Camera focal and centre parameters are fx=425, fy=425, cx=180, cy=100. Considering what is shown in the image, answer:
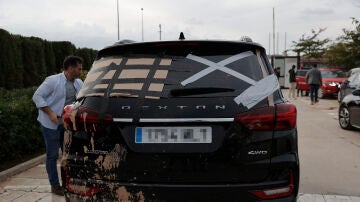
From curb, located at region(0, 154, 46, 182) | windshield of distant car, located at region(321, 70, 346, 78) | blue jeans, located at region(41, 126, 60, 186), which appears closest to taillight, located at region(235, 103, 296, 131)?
blue jeans, located at region(41, 126, 60, 186)

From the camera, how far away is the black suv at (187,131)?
269cm

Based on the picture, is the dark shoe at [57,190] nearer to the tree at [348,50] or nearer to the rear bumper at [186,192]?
the rear bumper at [186,192]

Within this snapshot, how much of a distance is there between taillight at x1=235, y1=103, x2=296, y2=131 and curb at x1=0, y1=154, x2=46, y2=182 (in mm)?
4138

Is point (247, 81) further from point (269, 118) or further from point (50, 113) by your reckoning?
point (50, 113)

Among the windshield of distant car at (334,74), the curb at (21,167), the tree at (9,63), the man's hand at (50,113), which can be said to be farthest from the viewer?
the windshield of distant car at (334,74)

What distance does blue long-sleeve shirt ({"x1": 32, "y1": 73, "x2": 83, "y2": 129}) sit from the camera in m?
4.70

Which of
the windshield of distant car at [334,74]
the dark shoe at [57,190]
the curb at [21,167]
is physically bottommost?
the curb at [21,167]

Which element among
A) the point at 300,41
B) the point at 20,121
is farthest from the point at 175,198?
the point at 300,41

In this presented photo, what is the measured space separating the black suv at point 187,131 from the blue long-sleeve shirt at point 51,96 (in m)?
1.88

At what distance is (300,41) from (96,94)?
47.3 metres

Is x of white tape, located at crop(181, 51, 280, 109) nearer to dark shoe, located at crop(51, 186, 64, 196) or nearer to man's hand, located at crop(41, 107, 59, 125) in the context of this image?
man's hand, located at crop(41, 107, 59, 125)

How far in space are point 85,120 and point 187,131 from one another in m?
0.73

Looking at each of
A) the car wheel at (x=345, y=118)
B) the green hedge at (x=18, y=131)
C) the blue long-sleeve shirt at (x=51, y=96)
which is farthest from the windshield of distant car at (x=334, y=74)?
the blue long-sleeve shirt at (x=51, y=96)

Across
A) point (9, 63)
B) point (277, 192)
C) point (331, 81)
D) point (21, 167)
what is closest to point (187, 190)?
point (277, 192)
